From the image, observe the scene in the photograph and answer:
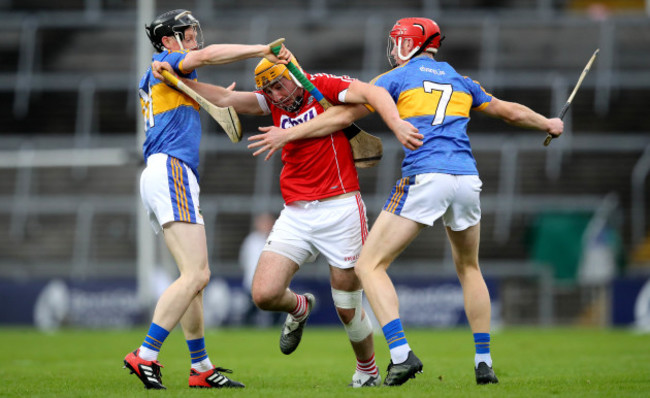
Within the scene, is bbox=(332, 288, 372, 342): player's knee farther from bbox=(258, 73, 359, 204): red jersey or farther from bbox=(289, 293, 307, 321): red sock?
bbox=(258, 73, 359, 204): red jersey

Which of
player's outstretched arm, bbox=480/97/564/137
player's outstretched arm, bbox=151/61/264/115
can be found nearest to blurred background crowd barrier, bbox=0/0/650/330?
player's outstretched arm, bbox=151/61/264/115

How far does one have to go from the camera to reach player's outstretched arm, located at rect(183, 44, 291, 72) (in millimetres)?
6539

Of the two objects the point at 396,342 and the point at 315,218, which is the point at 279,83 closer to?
the point at 315,218

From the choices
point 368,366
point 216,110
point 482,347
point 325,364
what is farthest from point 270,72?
point 325,364

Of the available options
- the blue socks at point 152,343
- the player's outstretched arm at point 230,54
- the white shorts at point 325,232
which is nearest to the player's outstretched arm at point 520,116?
the white shorts at point 325,232

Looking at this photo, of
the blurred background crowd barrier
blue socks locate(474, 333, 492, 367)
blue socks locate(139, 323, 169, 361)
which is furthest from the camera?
the blurred background crowd barrier

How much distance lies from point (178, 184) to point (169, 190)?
0.08 m

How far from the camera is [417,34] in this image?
6.87 meters

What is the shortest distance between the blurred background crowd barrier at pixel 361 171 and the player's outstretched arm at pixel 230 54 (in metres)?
9.46

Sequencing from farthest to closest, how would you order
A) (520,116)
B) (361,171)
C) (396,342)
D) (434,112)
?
1. (361,171)
2. (520,116)
3. (434,112)
4. (396,342)

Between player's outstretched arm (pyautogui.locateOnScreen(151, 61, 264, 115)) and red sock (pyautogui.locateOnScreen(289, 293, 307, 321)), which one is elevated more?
player's outstretched arm (pyautogui.locateOnScreen(151, 61, 264, 115))

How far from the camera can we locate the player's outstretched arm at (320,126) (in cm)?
685

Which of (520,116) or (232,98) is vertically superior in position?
(232,98)

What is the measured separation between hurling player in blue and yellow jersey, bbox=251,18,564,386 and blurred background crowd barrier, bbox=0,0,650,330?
949 cm
